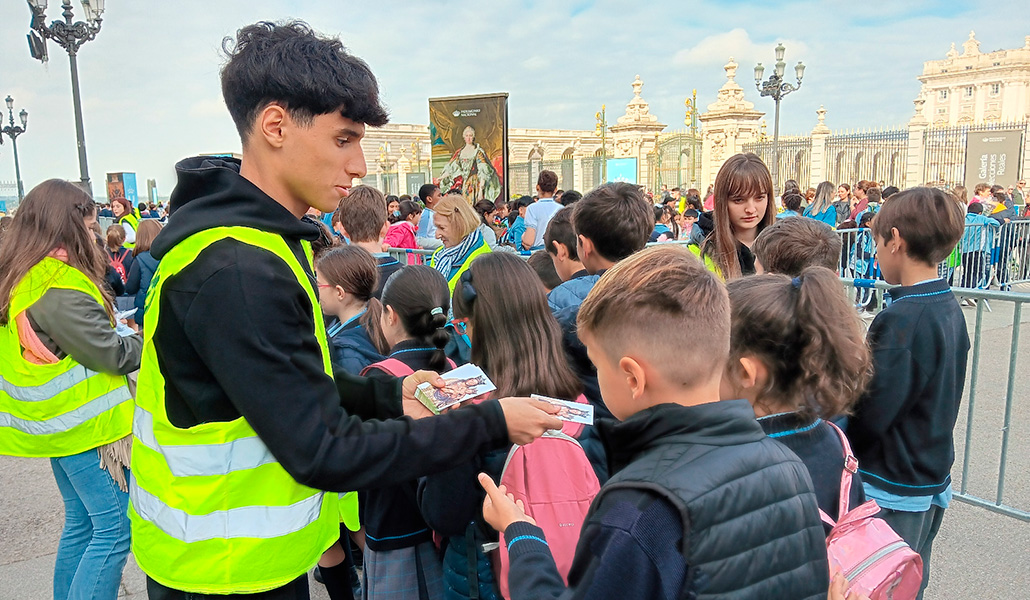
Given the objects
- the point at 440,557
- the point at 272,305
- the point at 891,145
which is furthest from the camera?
the point at 891,145

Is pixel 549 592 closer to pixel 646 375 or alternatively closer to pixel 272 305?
pixel 646 375

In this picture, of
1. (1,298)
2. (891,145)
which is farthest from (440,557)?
(891,145)

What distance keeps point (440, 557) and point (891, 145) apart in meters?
29.6

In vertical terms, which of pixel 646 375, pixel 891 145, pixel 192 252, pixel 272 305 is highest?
pixel 891 145

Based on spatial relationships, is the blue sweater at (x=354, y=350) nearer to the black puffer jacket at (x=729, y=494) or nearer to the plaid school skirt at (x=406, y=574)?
the plaid school skirt at (x=406, y=574)

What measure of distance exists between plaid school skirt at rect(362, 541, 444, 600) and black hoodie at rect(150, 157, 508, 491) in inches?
48.3

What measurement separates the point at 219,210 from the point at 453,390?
76 cm

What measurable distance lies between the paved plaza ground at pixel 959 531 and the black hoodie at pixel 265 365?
2.60 meters

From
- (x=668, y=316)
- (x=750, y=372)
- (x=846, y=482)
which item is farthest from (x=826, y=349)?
(x=668, y=316)

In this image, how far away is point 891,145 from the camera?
27031mm

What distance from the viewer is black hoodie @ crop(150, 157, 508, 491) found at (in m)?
1.39

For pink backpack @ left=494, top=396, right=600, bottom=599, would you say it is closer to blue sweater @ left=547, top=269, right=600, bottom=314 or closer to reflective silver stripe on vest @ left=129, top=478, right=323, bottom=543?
reflective silver stripe on vest @ left=129, top=478, right=323, bottom=543

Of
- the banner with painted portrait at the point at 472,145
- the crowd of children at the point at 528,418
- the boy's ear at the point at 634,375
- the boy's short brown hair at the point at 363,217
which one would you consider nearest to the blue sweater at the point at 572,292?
the crowd of children at the point at 528,418

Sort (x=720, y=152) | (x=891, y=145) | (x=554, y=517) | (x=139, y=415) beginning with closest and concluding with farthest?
(x=139, y=415), (x=554, y=517), (x=891, y=145), (x=720, y=152)
